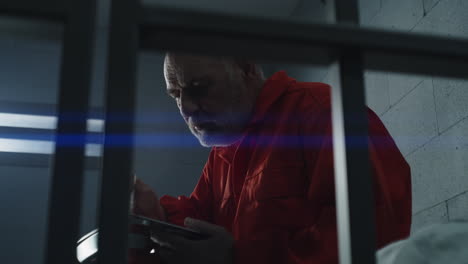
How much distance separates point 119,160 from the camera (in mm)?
421

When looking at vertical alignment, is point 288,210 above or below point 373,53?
below

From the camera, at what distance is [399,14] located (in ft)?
7.57

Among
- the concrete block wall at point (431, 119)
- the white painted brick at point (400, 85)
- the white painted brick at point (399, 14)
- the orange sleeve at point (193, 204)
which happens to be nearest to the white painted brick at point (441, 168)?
the concrete block wall at point (431, 119)

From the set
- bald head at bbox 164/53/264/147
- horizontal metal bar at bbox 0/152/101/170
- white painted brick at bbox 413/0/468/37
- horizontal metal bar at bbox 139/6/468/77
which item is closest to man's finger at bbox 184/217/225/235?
bald head at bbox 164/53/264/147

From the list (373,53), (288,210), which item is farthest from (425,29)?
(373,53)

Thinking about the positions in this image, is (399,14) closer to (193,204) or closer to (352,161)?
(193,204)

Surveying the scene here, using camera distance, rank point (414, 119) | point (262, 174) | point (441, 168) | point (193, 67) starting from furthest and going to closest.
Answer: point (414, 119)
point (441, 168)
point (193, 67)
point (262, 174)

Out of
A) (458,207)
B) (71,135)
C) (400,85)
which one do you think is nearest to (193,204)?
(458,207)

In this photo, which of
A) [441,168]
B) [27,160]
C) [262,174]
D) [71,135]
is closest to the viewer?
[71,135]

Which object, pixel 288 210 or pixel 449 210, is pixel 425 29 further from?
pixel 288 210

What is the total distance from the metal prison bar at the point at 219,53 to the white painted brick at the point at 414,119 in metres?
1.56

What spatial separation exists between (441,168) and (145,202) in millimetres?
1004

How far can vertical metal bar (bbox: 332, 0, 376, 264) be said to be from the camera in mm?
452

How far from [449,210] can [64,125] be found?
1675 mm
